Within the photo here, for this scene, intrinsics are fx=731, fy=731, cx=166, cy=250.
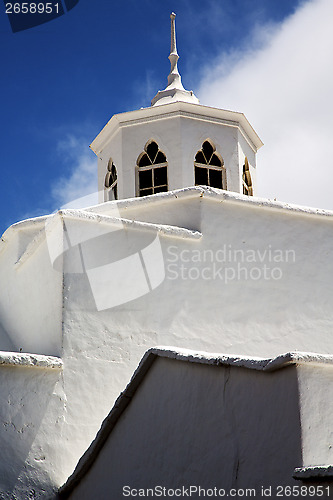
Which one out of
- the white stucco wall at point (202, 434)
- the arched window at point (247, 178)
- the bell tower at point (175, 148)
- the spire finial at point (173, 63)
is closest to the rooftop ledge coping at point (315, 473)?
the white stucco wall at point (202, 434)

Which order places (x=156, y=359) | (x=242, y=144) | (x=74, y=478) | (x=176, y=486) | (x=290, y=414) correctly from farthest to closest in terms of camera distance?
(x=242, y=144) → (x=74, y=478) → (x=156, y=359) → (x=176, y=486) → (x=290, y=414)

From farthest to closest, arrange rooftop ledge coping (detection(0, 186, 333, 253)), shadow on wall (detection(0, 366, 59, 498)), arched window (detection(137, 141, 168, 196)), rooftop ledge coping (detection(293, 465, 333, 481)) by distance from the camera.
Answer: arched window (detection(137, 141, 168, 196)), rooftop ledge coping (detection(0, 186, 333, 253)), shadow on wall (detection(0, 366, 59, 498)), rooftop ledge coping (detection(293, 465, 333, 481))

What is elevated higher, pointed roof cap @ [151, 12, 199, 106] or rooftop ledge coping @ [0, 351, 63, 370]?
pointed roof cap @ [151, 12, 199, 106]

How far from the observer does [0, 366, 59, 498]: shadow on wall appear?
25.1 ft

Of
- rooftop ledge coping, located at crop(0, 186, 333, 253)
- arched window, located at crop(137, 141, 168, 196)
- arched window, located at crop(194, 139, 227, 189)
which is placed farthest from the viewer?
arched window, located at crop(194, 139, 227, 189)

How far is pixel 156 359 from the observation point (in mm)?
6828

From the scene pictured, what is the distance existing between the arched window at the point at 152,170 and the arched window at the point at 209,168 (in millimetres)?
598

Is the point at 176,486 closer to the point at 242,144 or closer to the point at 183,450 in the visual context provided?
the point at 183,450

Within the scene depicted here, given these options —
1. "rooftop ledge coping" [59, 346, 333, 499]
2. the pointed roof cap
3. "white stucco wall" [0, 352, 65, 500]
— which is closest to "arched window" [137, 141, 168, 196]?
the pointed roof cap

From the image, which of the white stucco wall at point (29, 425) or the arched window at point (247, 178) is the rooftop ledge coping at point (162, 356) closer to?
the white stucco wall at point (29, 425)

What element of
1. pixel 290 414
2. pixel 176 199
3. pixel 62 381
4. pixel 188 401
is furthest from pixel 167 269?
pixel 290 414

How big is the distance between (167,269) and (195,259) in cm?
46

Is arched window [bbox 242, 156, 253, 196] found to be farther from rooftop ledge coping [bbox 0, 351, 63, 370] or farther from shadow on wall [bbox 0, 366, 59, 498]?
shadow on wall [bbox 0, 366, 59, 498]

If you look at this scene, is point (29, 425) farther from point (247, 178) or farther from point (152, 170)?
point (247, 178)
